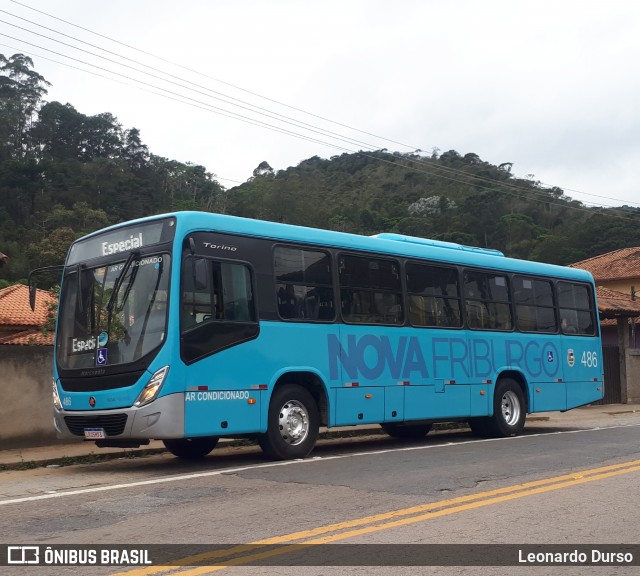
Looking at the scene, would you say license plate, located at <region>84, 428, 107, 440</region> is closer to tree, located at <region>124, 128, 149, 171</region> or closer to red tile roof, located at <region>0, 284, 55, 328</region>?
red tile roof, located at <region>0, 284, 55, 328</region>

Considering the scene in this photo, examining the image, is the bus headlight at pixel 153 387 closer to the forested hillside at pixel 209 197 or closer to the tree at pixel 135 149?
the forested hillside at pixel 209 197

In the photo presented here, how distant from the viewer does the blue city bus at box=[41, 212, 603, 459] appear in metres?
10.1

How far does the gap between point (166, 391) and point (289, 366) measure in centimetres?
205

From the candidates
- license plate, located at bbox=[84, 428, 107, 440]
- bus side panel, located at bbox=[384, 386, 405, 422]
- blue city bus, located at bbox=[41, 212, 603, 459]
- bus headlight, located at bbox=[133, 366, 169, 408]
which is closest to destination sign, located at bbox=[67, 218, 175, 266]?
blue city bus, located at bbox=[41, 212, 603, 459]

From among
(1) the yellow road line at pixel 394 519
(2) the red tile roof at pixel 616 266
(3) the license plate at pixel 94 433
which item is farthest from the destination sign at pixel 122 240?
(2) the red tile roof at pixel 616 266

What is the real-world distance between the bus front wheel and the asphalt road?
302 cm

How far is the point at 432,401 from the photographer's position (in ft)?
44.9

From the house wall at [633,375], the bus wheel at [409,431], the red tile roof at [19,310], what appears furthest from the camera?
the house wall at [633,375]

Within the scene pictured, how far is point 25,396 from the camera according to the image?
1360 centimetres

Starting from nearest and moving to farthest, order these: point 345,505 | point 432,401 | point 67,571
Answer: point 67,571
point 345,505
point 432,401

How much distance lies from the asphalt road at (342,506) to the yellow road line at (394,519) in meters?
0.02

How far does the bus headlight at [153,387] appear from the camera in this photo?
9875 mm

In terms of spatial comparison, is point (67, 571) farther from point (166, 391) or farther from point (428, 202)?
point (428, 202)

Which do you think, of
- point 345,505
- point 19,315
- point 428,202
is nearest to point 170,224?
point 345,505
